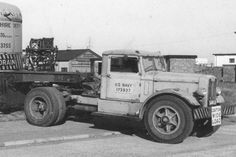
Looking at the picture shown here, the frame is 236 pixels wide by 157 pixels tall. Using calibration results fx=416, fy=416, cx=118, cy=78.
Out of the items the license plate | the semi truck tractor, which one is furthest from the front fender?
the license plate

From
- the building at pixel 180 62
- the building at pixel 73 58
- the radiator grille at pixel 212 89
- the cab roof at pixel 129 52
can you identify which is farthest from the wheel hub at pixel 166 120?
the building at pixel 73 58

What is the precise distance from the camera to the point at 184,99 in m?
8.70

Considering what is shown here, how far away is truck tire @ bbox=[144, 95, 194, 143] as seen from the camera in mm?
8602

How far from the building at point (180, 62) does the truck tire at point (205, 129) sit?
26.0ft

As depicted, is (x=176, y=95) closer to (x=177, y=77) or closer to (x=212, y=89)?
(x=177, y=77)

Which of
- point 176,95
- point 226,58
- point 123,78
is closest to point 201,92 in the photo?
point 176,95

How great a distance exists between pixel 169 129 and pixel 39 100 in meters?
3.75

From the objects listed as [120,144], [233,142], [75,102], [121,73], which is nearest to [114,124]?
[75,102]

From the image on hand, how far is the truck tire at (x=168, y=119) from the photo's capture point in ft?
28.2

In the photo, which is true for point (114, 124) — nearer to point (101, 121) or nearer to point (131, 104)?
point (101, 121)

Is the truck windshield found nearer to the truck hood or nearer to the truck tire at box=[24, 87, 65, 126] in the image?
the truck hood

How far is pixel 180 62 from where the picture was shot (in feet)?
60.7

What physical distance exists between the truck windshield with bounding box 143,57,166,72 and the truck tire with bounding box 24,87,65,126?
94.3 inches

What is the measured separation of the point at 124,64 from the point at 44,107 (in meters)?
2.49
